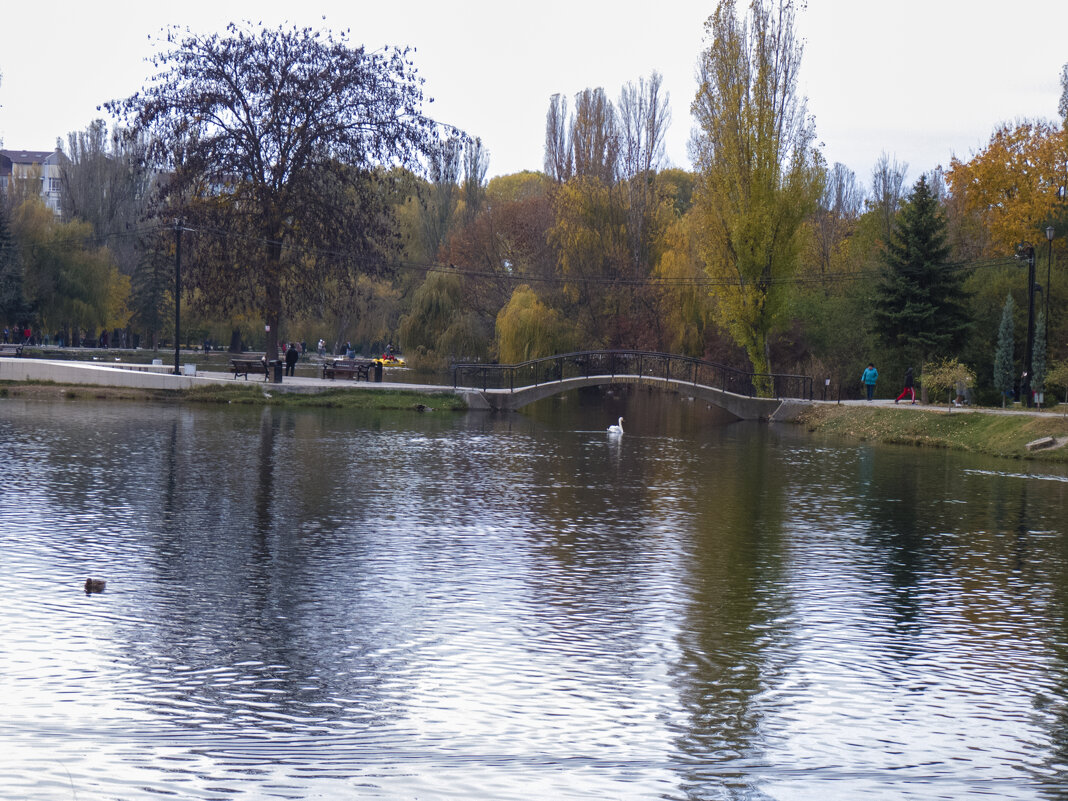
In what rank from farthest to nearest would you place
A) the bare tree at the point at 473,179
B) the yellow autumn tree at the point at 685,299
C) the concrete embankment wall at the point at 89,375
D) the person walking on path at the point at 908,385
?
the bare tree at the point at 473,179 < the yellow autumn tree at the point at 685,299 < the concrete embankment wall at the point at 89,375 < the person walking on path at the point at 908,385

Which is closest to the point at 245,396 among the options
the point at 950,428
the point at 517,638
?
the point at 950,428

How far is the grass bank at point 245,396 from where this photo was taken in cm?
4419

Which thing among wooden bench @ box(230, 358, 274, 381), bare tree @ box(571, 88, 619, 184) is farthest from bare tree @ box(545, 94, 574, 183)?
wooden bench @ box(230, 358, 274, 381)

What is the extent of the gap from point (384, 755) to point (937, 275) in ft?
133

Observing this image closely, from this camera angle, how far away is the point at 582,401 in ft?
200

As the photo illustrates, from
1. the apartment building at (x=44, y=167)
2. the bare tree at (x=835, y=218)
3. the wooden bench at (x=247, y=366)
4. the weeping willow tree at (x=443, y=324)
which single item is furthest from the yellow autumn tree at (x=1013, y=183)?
the apartment building at (x=44, y=167)

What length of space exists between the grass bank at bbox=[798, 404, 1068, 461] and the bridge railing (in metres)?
5.91

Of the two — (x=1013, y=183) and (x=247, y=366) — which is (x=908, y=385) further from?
(x=247, y=366)

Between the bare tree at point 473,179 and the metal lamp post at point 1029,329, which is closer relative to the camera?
the metal lamp post at point 1029,329

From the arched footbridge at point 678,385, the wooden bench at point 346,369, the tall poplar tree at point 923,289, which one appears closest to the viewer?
the tall poplar tree at point 923,289

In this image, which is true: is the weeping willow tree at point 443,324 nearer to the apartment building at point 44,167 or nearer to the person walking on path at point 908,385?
the person walking on path at point 908,385

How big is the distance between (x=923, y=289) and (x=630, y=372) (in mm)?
19957

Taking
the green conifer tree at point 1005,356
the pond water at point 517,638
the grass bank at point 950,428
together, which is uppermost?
the green conifer tree at point 1005,356

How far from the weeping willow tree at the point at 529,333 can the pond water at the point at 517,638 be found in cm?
3521
